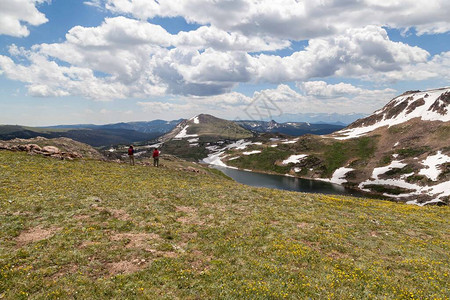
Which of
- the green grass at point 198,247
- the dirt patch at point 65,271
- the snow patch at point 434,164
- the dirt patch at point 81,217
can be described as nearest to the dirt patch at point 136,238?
the green grass at point 198,247

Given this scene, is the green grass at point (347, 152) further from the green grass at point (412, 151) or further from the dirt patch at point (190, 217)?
the dirt patch at point (190, 217)

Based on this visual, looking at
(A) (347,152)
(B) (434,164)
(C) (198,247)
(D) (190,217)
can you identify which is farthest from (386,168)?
(C) (198,247)

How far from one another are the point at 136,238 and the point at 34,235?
7153mm

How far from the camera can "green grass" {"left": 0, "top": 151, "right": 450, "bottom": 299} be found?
1375cm

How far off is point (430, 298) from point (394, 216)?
2033cm

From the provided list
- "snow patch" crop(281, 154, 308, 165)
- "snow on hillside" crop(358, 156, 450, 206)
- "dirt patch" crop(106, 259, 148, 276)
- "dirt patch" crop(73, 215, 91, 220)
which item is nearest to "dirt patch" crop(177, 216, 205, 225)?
"dirt patch" crop(106, 259, 148, 276)

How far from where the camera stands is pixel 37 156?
4541 cm

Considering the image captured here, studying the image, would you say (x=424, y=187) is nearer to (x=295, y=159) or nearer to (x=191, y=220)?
(x=295, y=159)

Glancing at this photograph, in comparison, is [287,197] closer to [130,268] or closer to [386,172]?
[130,268]

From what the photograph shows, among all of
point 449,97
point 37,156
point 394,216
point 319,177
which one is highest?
point 449,97

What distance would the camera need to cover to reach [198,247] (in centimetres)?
1859

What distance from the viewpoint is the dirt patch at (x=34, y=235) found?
16.9m

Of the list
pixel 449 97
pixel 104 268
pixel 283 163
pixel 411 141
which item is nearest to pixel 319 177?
pixel 283 163

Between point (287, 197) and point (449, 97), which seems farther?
point (449, 97)
